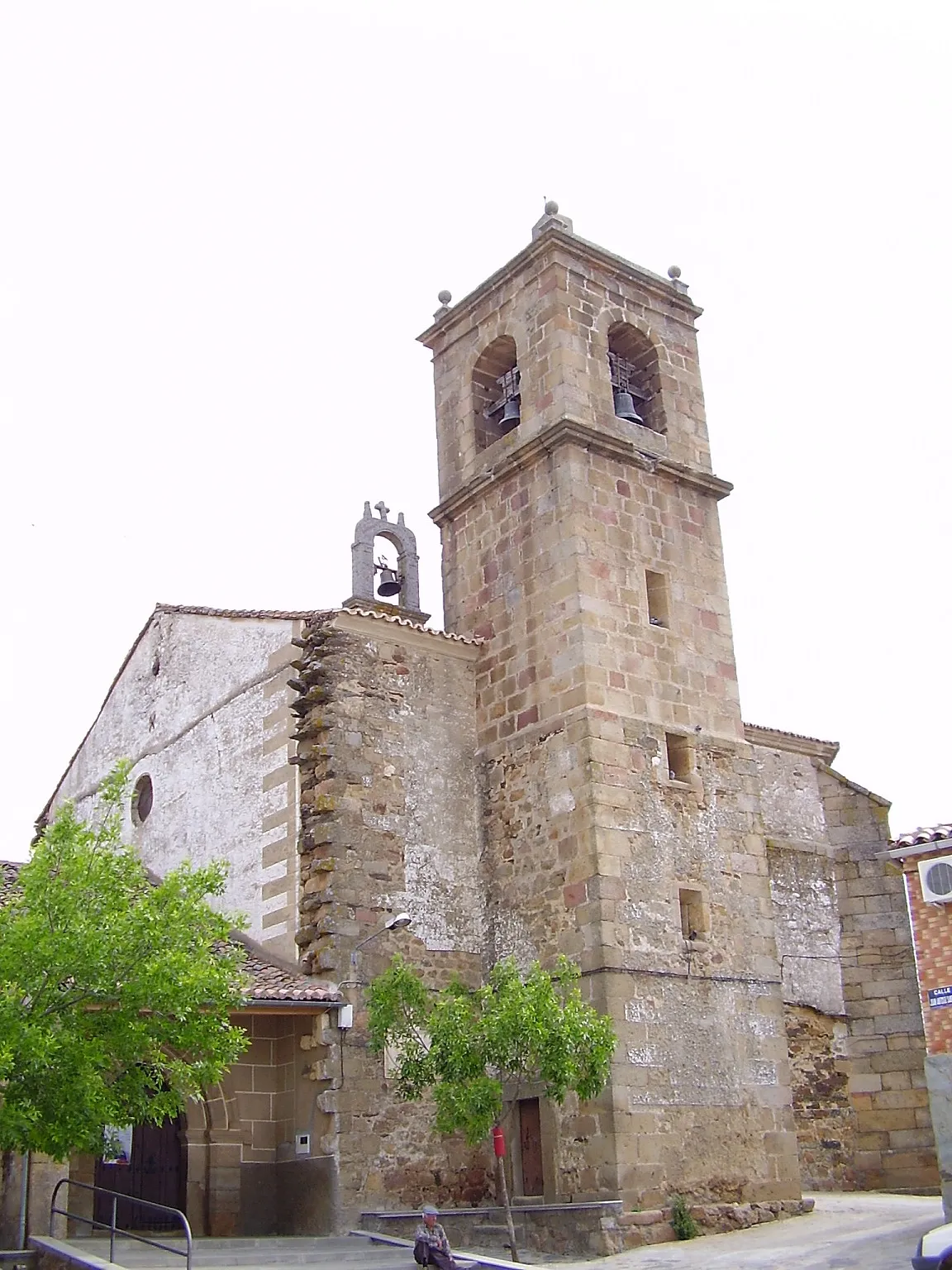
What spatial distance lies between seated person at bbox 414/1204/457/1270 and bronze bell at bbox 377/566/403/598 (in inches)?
456

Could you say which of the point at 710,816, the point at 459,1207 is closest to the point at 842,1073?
the point at 710,816

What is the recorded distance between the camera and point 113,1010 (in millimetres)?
12484

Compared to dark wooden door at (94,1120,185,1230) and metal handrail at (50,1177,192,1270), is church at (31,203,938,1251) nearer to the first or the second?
dark wooden door at (94,1120,185,1230)

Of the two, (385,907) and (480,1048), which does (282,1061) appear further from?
(480,1048)

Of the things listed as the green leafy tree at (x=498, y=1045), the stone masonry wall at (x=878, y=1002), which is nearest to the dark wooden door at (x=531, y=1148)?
the green leafy tree at (x=498, y=1045)

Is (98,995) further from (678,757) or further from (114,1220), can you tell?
(678,757)

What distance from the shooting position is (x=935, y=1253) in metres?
11.3

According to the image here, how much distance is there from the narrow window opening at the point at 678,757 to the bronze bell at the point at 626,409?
4.37m

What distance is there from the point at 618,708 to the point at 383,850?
10.7ft

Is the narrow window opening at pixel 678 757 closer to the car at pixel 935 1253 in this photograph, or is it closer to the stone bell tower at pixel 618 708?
the stone bell tower at pixel 618 708

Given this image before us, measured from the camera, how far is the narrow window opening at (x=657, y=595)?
18.8 metres

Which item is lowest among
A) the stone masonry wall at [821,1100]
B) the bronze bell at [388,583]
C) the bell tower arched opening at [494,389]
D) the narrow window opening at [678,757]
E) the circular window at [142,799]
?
the stone masonry wall at [821,1100]

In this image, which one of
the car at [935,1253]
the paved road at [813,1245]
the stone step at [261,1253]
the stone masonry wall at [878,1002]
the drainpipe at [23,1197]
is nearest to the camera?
the car at [935,1253]

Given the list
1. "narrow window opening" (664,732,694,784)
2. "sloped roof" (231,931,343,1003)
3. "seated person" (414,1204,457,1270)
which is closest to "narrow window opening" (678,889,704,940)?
"narrow window opening" (664,732,694,784)
